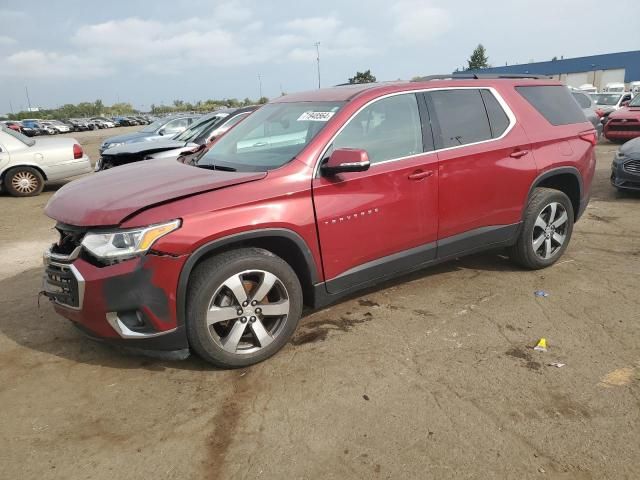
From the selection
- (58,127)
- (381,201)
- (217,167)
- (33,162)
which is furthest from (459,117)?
(58,127)

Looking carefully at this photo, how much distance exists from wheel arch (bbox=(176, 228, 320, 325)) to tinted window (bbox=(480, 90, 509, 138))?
6.73 feet

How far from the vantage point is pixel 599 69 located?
56.1 metres

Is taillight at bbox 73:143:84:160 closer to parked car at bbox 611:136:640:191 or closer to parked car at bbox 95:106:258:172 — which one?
parked car at bbox 95:106:258:172

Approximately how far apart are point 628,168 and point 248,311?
273 inches

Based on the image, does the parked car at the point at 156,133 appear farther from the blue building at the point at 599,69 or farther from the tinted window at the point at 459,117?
the blue building at the point at 599,69

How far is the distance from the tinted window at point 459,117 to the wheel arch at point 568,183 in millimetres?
877

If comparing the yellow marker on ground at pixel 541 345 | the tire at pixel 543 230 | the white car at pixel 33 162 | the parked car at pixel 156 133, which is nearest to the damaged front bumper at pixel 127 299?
the yellow marker on ground at pixel 541 345

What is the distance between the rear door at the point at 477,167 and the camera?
3.97 metres

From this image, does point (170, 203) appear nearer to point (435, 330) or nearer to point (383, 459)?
point (383, 459)

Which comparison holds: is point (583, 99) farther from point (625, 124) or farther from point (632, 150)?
point (632, 150)

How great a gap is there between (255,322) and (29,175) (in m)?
9.48

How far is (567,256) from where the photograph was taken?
17.3 feet

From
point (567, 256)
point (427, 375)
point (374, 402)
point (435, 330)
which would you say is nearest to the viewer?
point (374, 402)

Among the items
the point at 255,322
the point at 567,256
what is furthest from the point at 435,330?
the point at 567,256
